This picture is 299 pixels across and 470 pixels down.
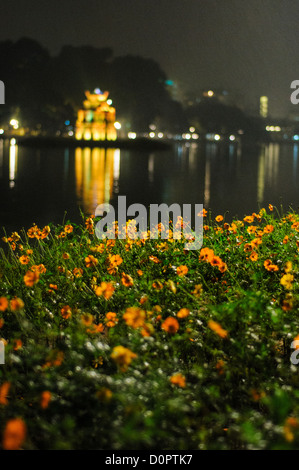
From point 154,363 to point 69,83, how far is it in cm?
6218

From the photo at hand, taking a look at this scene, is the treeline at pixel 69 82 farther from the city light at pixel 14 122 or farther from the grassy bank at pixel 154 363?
the grassy bank at pixel 154 363

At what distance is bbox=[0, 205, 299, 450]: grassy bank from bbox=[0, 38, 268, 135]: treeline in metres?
57.5

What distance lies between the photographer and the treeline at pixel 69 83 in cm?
5948

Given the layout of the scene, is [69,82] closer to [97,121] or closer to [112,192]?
[97,121]

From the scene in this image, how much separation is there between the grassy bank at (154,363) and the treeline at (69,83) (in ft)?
189

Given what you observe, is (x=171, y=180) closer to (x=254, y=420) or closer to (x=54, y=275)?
(x=54, y=275)

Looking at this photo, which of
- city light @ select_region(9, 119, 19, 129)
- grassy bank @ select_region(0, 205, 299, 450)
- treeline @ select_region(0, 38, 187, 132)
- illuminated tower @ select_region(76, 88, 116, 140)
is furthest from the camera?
city light @ select_region(9, 119, 19, 129)

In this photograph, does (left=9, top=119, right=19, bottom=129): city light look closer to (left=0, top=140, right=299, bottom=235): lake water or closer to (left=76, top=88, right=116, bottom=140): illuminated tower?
(left=76, top=88, right=116, bottom=140): illuminated tower

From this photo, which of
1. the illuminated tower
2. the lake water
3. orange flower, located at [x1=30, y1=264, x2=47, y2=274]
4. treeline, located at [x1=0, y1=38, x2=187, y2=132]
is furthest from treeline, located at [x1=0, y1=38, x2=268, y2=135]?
orange flower, located at [x1=30, y1=264, x2=47, y2=274]

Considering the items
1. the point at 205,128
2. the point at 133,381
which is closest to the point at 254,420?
the point at 133,381

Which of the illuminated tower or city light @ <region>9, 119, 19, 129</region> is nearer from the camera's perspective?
the illuminated tower

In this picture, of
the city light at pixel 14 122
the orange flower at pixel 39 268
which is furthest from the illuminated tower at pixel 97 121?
the orange flower at pixel 39 268

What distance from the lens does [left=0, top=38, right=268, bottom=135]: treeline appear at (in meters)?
59.5

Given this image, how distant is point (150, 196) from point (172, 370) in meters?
13.9
